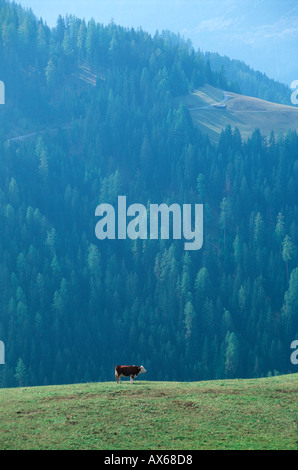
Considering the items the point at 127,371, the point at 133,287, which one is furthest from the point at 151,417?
the point at 133,287

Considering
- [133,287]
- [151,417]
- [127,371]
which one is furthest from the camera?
[133,287]

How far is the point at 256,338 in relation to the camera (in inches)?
6024

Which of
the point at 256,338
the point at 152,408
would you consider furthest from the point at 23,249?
the point at 152,408

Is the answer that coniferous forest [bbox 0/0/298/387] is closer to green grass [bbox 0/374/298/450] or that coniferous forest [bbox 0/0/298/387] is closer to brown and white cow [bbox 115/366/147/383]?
brown and white cow [bbox 115/366/147/383]

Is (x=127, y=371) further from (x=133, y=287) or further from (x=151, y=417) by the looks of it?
(x=133, y=287)

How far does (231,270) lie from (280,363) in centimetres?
3452

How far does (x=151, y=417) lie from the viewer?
1585 inches

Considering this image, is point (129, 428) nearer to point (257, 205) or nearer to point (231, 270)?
point (231, 270)

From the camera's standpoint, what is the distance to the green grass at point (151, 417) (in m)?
36.2

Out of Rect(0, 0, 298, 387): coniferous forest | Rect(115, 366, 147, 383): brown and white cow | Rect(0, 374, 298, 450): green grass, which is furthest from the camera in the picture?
Rect(0, 0, 298, 387): coniferous forest

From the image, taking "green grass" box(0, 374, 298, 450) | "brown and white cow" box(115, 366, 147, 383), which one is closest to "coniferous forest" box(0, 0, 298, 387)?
"brown and white cow" box(115, 366, 147, 383)

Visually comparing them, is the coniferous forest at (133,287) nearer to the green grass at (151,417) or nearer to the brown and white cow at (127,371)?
the brown and white cow at (127,371)

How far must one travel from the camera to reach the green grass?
3625 centimetres

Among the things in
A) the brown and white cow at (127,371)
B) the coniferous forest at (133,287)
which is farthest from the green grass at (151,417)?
the coniferous forest at (133,287)
